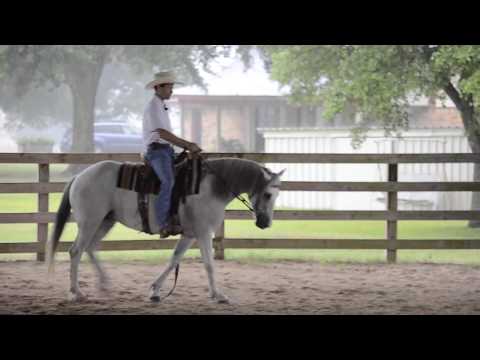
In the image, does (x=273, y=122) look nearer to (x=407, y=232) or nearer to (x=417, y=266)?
(x=407, y=232)

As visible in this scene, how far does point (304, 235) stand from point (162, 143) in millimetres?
8547

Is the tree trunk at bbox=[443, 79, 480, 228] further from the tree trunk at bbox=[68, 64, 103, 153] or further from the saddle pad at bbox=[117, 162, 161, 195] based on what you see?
the tree trunk at bbox=[68, 64, 103, 153]

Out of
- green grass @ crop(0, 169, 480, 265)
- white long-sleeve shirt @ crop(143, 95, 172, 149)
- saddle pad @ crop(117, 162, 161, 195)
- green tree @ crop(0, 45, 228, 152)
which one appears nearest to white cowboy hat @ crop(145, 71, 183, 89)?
white long-sleeve shirt @ crop(143, 95, 172, 149)

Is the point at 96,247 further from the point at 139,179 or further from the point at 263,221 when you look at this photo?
the point at 263,221

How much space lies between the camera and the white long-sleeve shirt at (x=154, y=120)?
788cm

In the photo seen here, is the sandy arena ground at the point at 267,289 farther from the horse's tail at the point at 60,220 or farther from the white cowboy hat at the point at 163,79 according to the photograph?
the white cowboy hat at the point at 163,79

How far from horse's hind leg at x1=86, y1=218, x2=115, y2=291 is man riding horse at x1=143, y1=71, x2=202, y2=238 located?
25.8 inches

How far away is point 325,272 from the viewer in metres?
10.5

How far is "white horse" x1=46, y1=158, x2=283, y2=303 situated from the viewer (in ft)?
26.3

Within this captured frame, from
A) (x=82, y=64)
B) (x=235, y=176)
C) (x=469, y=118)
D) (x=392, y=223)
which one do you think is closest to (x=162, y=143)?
(x=235, y=176)

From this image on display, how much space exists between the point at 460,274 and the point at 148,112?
488cm
